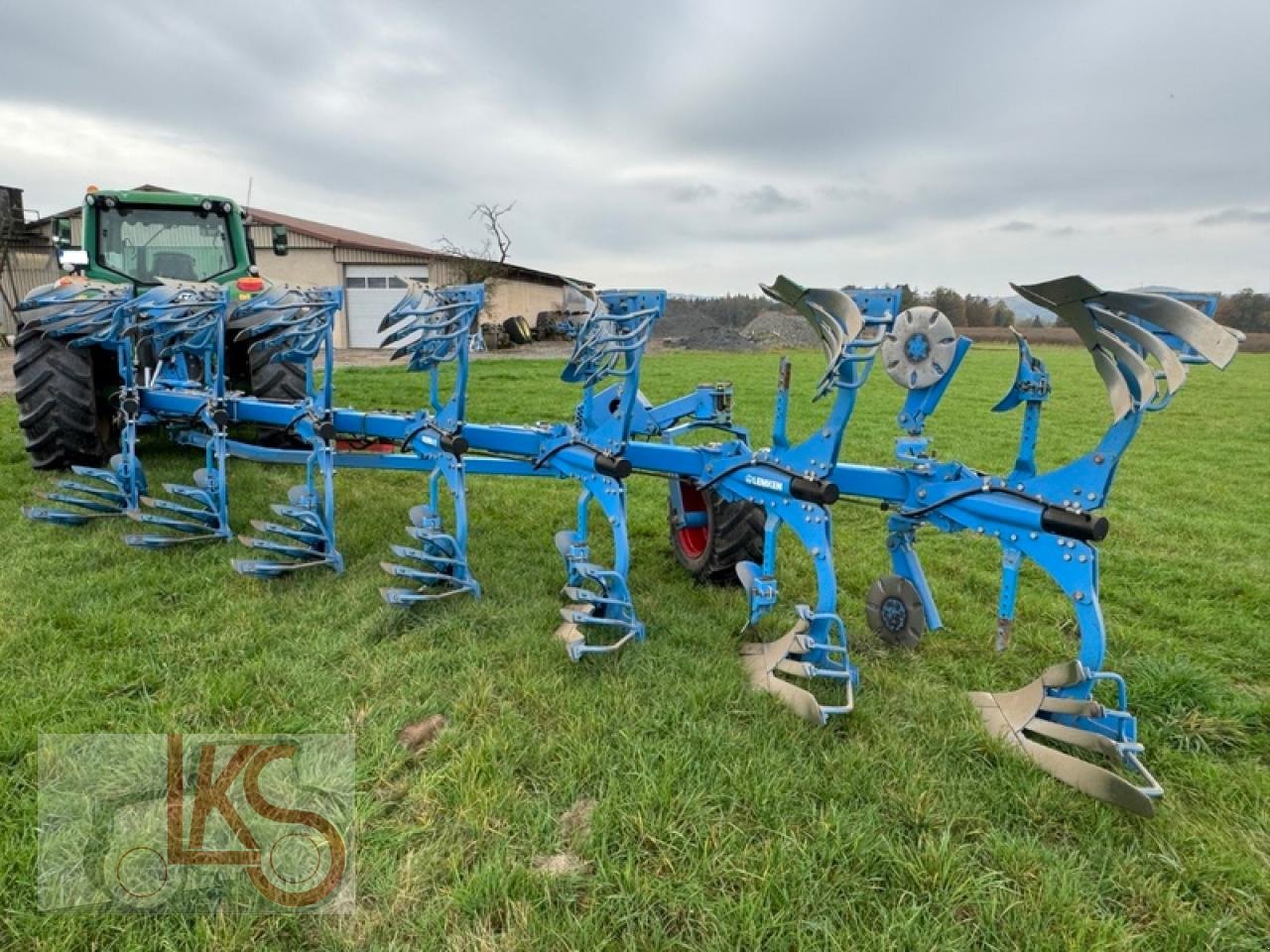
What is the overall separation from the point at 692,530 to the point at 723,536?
19.3 inches

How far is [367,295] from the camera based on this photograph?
22016mm

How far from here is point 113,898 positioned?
1.89 metres

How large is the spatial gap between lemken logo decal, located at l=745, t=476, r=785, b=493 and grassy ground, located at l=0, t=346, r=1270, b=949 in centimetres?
69

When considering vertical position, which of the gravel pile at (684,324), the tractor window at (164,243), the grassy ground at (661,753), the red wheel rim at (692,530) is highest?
the gravel pile at (684,324)

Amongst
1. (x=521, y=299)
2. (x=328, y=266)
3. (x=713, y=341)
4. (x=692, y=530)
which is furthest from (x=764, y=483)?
(x=521, y=299)

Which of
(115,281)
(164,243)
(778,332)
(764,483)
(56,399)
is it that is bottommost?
(56,399)

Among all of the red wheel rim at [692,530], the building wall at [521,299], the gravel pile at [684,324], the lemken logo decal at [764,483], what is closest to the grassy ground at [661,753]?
the red wheel rim at [692,530]

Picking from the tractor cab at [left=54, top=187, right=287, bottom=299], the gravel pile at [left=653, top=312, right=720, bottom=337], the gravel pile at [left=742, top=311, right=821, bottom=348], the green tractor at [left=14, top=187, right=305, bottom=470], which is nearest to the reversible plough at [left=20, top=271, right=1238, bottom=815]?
the green tractor at [left=14, top=187, right=305, bottom=470]

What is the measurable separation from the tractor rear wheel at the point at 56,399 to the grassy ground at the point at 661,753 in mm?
1259

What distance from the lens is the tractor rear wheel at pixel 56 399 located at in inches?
214

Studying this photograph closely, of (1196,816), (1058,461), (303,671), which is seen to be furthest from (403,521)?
(1058,461)

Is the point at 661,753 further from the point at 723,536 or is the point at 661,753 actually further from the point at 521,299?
the point at 521,299

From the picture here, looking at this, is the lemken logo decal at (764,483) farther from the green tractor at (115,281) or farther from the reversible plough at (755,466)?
the green tractor at (115,281)

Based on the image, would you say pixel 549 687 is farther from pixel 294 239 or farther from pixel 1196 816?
pixel 294 239
